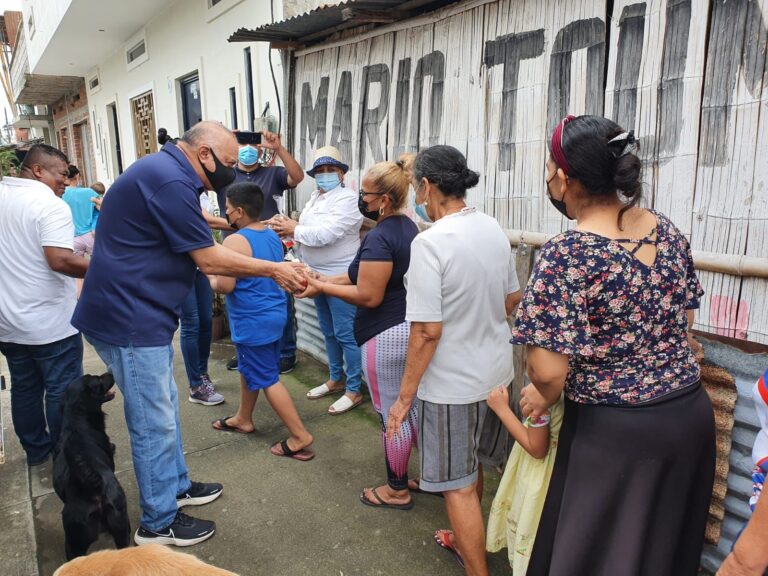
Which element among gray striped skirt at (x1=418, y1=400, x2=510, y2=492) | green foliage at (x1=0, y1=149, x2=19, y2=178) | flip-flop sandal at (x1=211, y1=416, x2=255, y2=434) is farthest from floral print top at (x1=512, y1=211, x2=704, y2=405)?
green foliage at (x1=0, y1=149, x2=19, y2=178)

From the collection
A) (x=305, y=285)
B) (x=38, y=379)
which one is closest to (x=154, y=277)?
(x=305, y=285)

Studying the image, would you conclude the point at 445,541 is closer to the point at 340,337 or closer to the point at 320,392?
the point at 340,337

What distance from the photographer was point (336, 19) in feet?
13.1

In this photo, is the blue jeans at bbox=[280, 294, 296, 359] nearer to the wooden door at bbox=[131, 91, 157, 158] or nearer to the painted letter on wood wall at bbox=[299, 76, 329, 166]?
the painted letter on wood wall at bbox=[299, 76, 329, 166]

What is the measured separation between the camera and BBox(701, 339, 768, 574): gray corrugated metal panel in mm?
2168

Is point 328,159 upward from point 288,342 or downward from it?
upward

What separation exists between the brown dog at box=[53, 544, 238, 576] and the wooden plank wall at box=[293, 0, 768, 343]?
87.3 inches

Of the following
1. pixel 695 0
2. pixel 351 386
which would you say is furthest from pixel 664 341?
pixel 351 386

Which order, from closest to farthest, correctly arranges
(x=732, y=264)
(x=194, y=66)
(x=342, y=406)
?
(x=732, y=264), (x=342, y=406), (x=194, y=66)

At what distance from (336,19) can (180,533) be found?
11.9 feet

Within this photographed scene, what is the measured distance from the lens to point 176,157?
2396 mm

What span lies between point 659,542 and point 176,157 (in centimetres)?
242

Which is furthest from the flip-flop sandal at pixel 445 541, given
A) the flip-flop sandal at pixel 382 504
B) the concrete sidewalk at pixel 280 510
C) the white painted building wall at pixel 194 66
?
the white painted building wall at pixel 194 66

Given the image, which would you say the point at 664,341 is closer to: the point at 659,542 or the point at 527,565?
the point at 659,542
